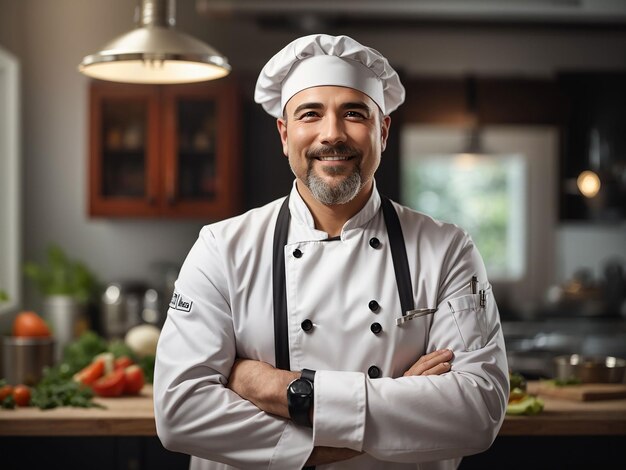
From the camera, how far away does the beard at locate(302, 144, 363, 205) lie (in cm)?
198

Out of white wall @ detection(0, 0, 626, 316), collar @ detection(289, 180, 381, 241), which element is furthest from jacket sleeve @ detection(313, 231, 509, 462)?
white wall @ detection(0, 0, 626, 316)

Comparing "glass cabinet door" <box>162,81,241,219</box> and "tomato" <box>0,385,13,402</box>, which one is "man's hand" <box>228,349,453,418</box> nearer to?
"tomato" <box>0,385,13,402</box>

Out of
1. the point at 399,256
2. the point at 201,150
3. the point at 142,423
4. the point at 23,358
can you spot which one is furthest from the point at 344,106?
the point at 201,150

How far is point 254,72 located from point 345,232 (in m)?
3.23

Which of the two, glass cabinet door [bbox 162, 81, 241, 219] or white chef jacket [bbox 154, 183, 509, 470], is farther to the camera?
glass cabinet door [bbox 162, 81, 241, 219]

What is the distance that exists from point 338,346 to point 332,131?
1.64ft

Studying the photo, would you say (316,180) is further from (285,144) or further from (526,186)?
(526,186)

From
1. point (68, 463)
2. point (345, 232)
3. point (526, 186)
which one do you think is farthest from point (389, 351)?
point (526, 186)

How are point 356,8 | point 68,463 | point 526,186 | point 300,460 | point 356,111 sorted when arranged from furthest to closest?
point 526,186 < point 356,8 < point 68,463 < point 356,111 < point 300,460

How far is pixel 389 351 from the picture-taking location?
1984 millimetres

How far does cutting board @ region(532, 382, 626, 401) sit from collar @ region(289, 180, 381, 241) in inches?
39.5

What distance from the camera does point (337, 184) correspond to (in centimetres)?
199

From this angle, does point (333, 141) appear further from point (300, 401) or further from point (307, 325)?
point (300, 401)

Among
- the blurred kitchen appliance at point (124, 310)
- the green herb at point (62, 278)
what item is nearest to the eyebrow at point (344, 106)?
the blurred kitchen appliance at point (124, 310)
